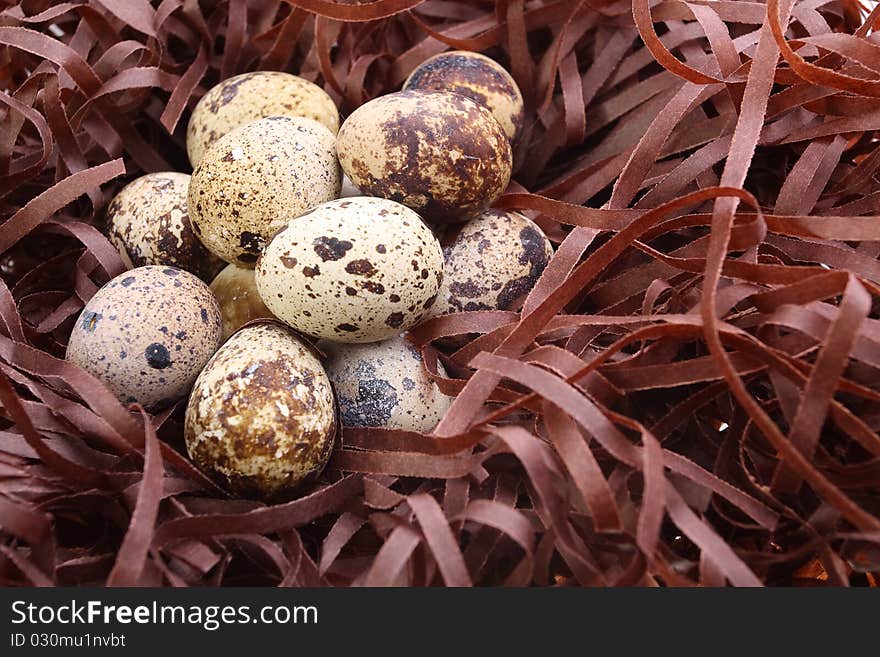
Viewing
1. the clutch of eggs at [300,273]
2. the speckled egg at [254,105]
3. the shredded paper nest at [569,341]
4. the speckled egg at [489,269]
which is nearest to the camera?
the shredded paper nest at [569,341]

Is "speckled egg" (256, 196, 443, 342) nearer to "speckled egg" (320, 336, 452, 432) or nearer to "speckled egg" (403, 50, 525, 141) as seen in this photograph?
"speckled egg" (320, 336, 452, 432)

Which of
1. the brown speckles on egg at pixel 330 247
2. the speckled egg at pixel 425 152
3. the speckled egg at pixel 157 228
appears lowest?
the speckled egg at pixel 157 228

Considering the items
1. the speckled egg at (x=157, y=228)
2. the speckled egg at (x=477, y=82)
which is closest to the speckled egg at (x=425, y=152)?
the speckled egg at (x=477, y=82)

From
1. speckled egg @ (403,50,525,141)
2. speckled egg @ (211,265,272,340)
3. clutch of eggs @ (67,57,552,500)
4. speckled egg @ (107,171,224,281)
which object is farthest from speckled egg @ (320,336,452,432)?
speckled egg @ (403,50,525,141)

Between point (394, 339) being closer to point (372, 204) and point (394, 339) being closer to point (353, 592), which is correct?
point (372, 204)

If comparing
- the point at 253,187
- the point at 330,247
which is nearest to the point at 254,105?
the point at 253,187

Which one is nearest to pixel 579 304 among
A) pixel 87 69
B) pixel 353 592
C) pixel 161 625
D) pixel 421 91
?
pixel 421 91

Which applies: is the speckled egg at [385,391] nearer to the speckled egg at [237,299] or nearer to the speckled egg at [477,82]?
the speckled egg at [237,299]

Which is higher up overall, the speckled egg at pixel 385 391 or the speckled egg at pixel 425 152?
the speckled egg at pixel 425 152
